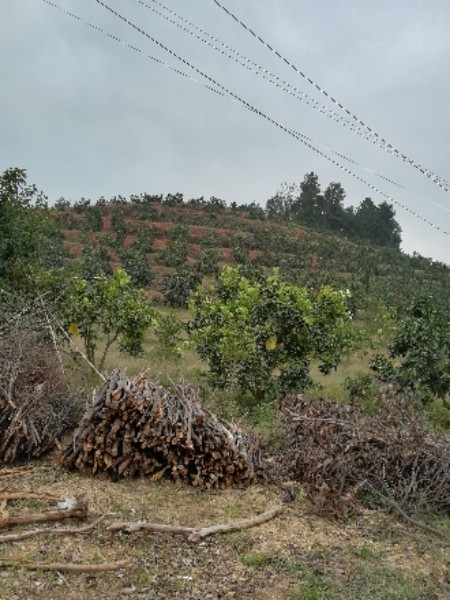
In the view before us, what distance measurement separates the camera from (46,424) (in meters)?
7.91

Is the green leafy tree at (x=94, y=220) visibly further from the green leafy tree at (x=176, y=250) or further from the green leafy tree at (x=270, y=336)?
the green leafy tree at (x=270, y=336)

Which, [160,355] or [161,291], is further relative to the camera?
[161,291]

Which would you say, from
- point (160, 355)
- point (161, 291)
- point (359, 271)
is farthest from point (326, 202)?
point (160, 355)

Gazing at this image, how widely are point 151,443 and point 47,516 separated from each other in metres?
1.43

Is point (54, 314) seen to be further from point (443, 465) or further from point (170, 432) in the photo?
point (443, 465)

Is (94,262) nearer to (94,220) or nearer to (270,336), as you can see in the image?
(94,220)

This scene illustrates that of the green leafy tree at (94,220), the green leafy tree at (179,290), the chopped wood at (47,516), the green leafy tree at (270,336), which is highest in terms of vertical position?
the green leafy tree at (94,220)

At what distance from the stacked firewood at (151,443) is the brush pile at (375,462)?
0.75 metres

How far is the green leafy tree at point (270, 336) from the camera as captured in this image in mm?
11578

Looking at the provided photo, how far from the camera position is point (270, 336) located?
11.7 metres

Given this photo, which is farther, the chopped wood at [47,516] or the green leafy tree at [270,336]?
the green leafy tree at [270,336]

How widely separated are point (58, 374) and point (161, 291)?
19.8 m

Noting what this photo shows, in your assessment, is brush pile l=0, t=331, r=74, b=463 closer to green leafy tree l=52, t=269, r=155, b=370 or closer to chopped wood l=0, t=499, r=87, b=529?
chopped wood l=0, t=499, r=87, b=529

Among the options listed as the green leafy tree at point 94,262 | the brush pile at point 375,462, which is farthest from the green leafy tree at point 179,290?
the brush pile at point 375,462
